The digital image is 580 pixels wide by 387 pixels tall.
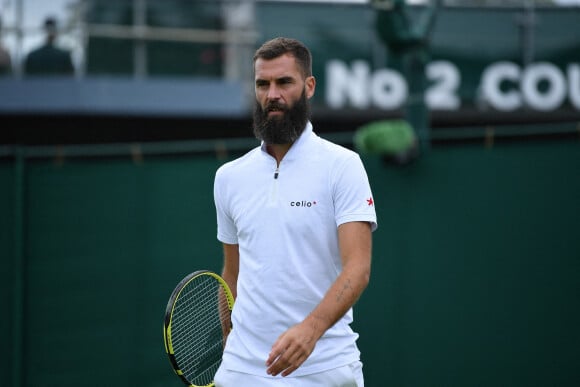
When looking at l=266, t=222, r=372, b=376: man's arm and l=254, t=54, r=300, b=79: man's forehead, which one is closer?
l=266, t=222, r=372, b=376: man's arm

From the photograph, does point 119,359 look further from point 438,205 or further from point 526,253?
point 526,253

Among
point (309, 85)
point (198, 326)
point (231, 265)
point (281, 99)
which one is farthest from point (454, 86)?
point (281, 99)

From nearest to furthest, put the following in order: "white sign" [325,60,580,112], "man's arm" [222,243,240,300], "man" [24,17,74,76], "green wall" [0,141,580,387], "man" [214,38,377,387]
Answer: "man" [214,38,377,387] < "man's arm" [222,243,240,300] < "green wall" [0,141,580,387] < "man" [24,17,74,76] < "white sign" [325,60,580,112]

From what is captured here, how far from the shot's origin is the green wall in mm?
6508

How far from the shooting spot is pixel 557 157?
6.56 m

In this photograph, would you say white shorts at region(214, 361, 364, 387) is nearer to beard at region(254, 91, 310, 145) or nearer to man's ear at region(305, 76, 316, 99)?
beard at region(254, 91, 310, 145)

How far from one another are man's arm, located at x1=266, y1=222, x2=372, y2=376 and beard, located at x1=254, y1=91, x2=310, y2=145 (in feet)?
1.40

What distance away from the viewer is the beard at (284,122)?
3.40 m

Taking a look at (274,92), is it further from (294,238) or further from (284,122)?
(294,238)

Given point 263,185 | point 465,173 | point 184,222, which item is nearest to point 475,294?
point 465,173

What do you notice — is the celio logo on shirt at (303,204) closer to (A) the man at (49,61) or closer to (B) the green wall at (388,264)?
(B) the green wall at (388,264)

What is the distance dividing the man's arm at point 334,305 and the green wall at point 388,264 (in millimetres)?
3508

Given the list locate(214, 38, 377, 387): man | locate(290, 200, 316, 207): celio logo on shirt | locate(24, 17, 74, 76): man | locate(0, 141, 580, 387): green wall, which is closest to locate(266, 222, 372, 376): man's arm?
locate(214, 38, 377, 387): man

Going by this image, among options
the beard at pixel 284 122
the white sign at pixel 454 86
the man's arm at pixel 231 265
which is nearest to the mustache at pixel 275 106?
the beard at pixel 284 122
